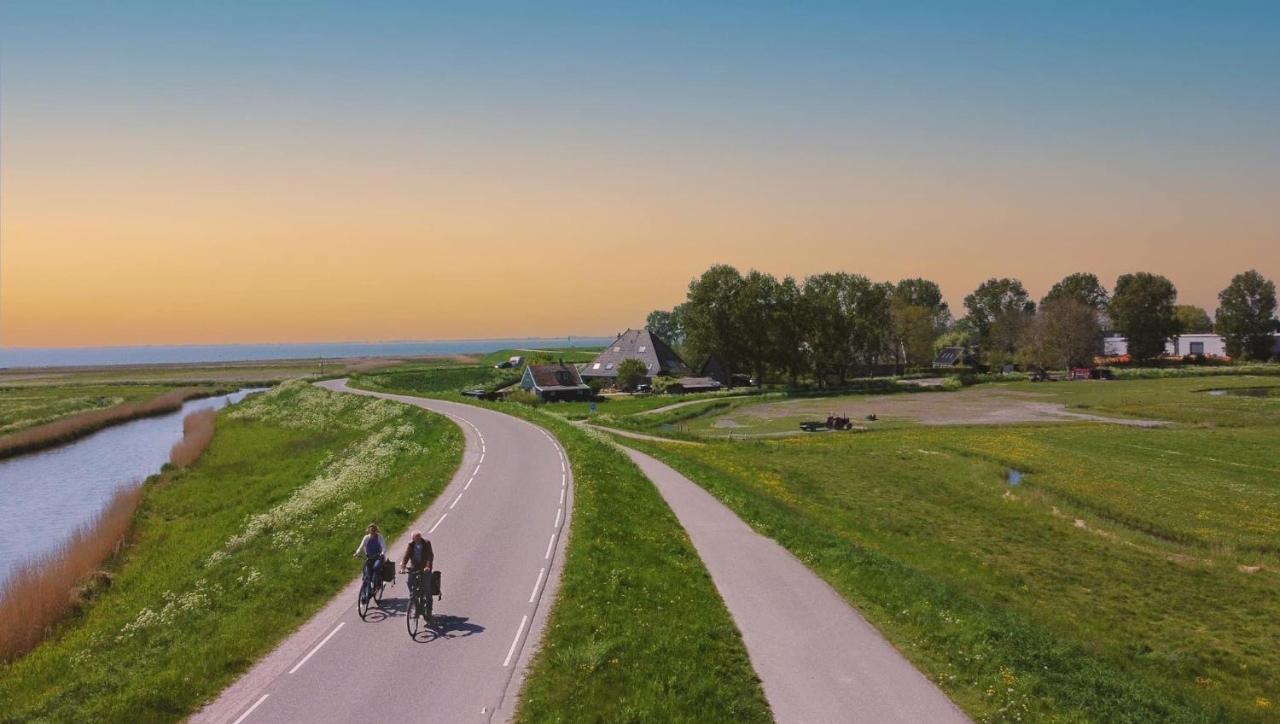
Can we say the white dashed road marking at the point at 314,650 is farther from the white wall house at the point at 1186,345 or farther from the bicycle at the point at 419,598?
the white wall house at the point at 1186,345

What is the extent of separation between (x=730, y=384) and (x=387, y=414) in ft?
231

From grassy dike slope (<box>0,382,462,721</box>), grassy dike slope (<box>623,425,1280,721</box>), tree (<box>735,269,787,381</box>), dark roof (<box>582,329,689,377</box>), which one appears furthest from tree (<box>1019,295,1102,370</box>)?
grassy dike slope (<box>0,382,462,721</box>)

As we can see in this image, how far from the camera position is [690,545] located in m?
25.4

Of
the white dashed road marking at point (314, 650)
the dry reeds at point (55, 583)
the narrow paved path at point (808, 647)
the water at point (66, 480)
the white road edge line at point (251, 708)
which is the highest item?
the white dashed road marking at point (314, 650)

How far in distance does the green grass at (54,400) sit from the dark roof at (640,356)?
71.3 metres

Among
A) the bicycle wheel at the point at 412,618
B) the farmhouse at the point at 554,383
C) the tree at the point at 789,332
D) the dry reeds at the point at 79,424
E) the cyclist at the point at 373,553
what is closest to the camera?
the bicycle wheel at the point at 412,618

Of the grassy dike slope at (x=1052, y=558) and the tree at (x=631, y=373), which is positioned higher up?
the tree at (x=631, y=373)

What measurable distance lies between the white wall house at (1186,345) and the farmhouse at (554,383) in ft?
443

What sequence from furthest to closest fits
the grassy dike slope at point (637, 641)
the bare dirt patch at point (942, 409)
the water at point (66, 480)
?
the bare dirt patch at point (942, 409) < the water at point (66, 480) < the grassy dike slope at point (637, 641)

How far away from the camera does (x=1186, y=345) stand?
6801 inches

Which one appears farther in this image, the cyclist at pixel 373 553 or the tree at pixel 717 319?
the tree at pixel 717 319

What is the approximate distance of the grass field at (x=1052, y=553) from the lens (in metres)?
16.5

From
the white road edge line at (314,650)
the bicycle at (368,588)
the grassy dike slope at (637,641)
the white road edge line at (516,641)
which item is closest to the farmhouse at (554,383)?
the grassy dike slope at (637,641)

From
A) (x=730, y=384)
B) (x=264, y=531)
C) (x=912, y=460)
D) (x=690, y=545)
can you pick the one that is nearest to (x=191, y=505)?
(x=264, y=531)
